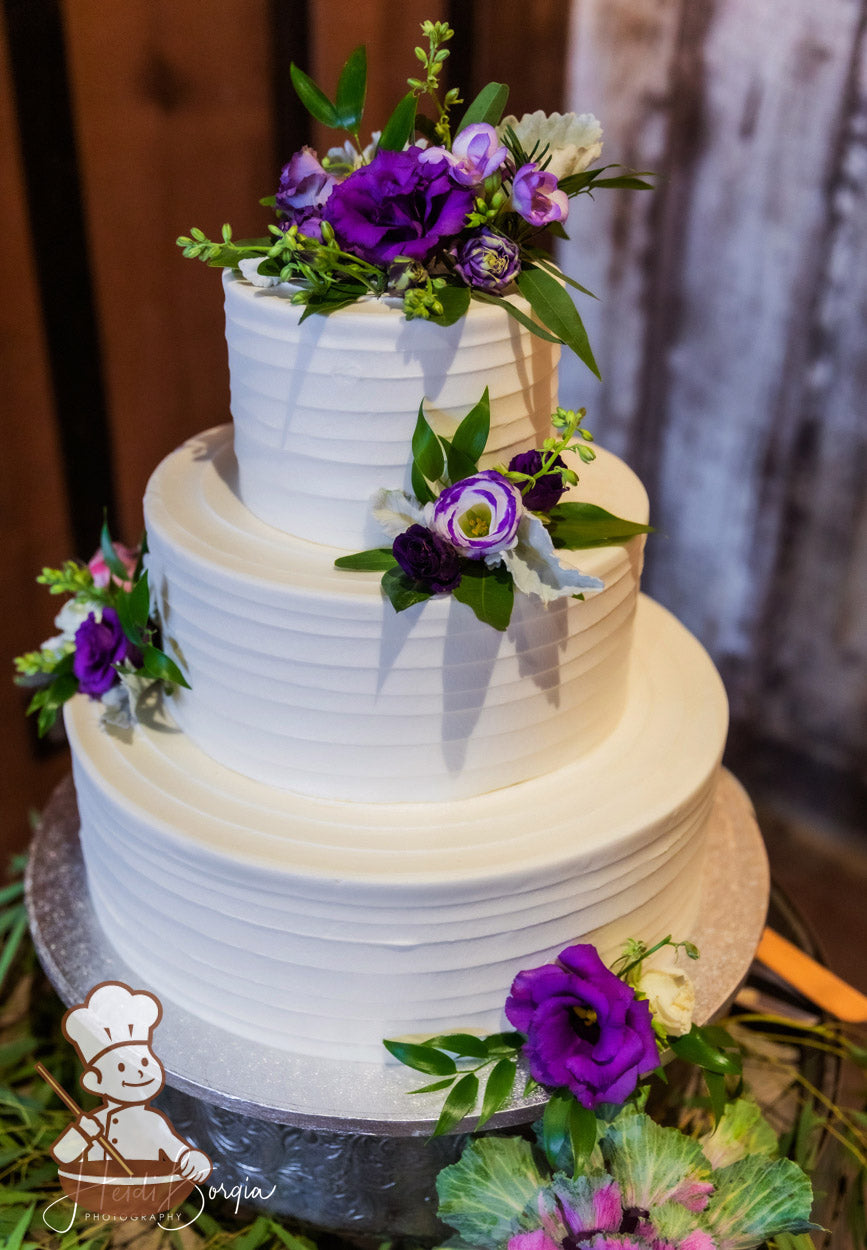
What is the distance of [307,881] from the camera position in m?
1.26

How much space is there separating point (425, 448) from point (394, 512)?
85 millimetres

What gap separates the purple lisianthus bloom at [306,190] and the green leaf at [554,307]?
265 millimetres

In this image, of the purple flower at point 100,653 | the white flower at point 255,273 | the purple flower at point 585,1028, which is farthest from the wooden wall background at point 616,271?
the purple flower at point 585,1028

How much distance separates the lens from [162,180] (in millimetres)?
2350

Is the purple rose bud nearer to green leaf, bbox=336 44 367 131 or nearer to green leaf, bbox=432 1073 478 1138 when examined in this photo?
green leaf, bbox=336 44 367 131

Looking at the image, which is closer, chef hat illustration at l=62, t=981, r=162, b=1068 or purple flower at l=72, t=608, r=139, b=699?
chef hat illustration at l=62, t=981, r=162, b=1068

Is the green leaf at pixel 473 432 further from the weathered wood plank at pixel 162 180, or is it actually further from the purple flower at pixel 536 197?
the weathered wood plank at pixel 162 180

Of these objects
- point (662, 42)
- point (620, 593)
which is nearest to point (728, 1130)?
point (620, 593)

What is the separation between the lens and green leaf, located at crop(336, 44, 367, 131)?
1388 millimetres

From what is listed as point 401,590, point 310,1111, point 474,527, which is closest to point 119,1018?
point 310,1111

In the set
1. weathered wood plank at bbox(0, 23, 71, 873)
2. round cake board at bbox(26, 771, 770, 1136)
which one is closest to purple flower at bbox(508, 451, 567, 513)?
round cake board at bbox(26, 771, 770, 1136)

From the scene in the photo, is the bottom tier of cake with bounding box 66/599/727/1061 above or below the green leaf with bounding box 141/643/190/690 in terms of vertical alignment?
below

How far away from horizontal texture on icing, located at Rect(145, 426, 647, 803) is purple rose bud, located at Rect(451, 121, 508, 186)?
0.47m

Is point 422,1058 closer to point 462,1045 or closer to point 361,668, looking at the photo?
point 462,1045
